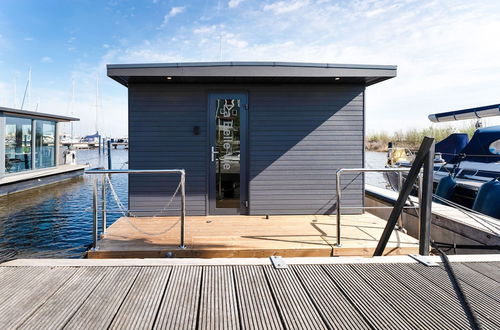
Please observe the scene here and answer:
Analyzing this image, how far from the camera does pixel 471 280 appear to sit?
174cm

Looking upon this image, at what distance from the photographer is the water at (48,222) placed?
506 centimetres

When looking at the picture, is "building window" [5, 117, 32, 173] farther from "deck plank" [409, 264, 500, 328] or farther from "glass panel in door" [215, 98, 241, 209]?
"deck plank" [409, 264, 500, 328]

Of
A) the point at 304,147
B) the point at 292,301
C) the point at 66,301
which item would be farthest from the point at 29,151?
the point at 292,301

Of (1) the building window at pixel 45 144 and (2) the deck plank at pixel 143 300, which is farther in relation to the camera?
(1) the building window at pixel 45 144

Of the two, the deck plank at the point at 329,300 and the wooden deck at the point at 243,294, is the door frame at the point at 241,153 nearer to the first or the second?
the wooden deck at the point at 243,294

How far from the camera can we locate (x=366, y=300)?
1.51m

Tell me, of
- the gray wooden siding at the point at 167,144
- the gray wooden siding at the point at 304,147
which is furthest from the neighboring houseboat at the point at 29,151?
the gray wooden siding at the point at 304,147

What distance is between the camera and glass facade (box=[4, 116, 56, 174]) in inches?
411

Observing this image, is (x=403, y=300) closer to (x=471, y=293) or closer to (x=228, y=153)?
(x=471, y=293)

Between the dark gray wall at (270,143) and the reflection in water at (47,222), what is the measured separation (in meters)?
1.46

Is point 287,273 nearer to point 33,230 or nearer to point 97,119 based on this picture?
point 33,230

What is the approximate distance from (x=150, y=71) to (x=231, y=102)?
1356 millimetres

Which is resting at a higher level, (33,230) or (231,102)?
(231,102)

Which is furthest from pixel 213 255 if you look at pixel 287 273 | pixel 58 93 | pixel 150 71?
pixel 58 93
